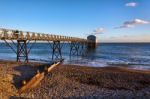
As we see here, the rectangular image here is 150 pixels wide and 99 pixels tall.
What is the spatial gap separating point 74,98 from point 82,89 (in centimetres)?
A: 179

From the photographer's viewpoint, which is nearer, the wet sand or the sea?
the wet sand

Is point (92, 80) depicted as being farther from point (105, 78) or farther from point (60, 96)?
point (60, 96)

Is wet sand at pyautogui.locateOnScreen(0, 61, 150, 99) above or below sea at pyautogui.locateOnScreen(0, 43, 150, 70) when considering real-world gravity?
above

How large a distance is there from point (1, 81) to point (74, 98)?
4126mm

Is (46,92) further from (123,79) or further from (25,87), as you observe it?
(123,79)

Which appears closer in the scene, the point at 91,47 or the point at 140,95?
the point at 140,95

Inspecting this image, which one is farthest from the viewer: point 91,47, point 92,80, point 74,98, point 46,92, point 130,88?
point 91,47

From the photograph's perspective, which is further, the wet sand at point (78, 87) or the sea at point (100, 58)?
the sea at point (100, 58)

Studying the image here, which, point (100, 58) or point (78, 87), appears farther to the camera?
point (100, 58)

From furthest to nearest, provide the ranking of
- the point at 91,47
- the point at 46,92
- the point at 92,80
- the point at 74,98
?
the point at 91,47
the point at 92,80
the point at 46,92
the point at 74,98

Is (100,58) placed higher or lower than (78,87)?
lower

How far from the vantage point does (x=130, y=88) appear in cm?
1456

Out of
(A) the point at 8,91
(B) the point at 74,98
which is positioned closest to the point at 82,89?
(B) the point at 74,98

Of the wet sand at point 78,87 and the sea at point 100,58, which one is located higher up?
the wet sand at point 78,87
